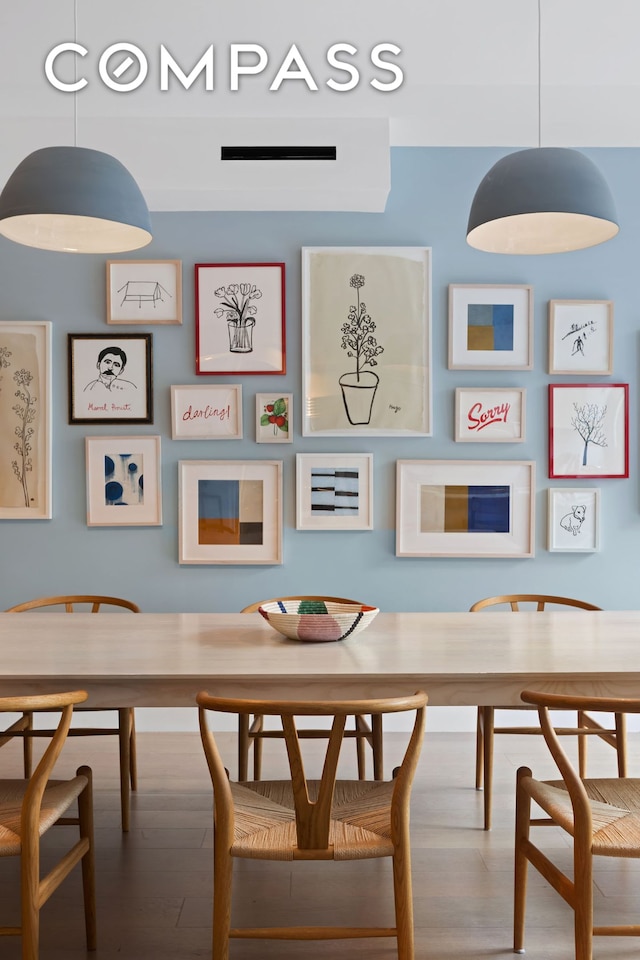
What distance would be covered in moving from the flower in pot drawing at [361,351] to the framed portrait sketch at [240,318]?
323mm

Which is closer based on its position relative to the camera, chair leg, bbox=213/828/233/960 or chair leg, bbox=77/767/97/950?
chair leg, bbox=213/828/233/960

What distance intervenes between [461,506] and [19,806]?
241 cm

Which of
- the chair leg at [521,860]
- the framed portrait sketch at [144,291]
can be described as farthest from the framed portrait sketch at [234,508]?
the chair leg at [521,860]

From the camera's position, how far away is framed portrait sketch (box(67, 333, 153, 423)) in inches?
144

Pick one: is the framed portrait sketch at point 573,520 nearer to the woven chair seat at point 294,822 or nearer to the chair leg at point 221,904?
the woven chair seat at point 294,822

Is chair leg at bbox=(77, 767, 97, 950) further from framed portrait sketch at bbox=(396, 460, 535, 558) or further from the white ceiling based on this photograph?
the white ceiling

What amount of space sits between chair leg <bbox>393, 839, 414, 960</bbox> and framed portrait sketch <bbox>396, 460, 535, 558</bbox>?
2105mm

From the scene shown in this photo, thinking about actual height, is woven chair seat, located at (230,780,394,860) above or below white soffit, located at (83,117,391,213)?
below

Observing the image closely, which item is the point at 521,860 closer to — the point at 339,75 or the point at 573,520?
the point at 573,520

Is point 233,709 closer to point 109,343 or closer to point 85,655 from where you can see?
point 85,655

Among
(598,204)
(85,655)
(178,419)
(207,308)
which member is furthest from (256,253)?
(85,655)

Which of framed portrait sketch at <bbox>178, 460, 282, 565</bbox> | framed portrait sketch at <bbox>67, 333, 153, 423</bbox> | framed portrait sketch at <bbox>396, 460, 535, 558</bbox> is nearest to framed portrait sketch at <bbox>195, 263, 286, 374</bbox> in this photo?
framed portrait sketch at <bbox>67, 333, 153, 423</bbox>

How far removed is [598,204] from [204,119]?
1.99 meters

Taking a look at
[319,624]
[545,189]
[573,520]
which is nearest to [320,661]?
[319,624]
